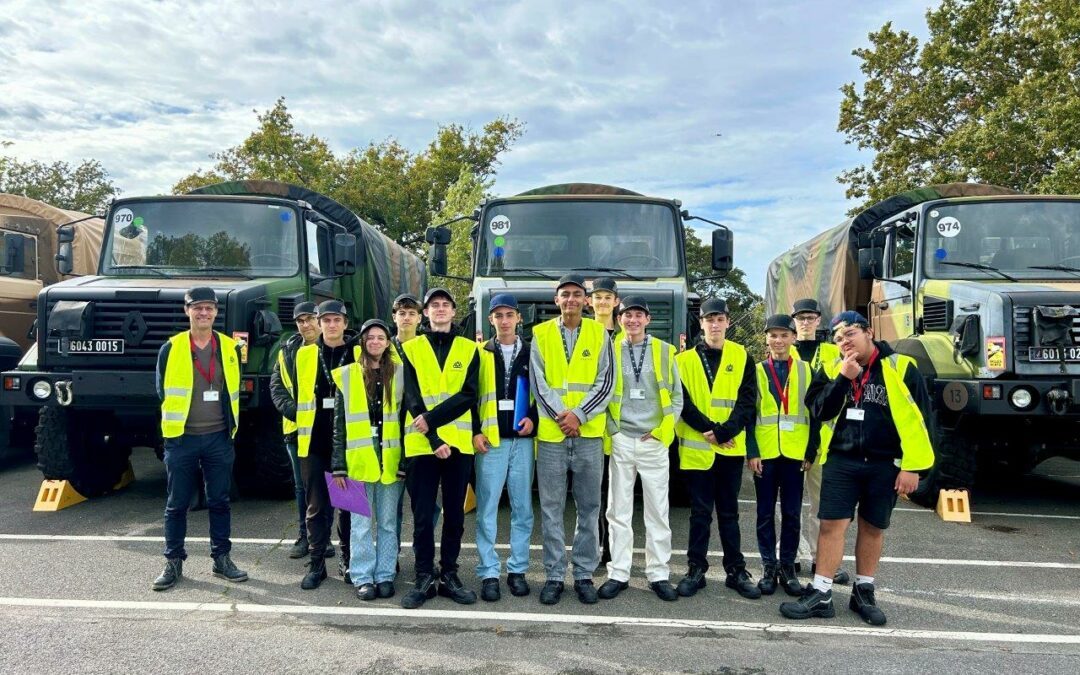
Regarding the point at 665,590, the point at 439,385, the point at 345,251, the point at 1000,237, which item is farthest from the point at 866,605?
the point at 345,251

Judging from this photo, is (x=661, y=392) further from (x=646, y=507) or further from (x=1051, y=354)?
(x=1051, y=354)

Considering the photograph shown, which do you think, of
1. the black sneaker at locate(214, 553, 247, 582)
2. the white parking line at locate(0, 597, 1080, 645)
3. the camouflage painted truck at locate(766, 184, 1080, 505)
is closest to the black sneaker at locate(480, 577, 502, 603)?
the white parking line at locate(0, 597, 1080, 645)

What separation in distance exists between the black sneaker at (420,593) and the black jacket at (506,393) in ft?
2.97

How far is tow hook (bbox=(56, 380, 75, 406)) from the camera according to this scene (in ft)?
21.4

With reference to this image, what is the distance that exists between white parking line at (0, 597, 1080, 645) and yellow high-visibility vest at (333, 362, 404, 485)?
2.57ft

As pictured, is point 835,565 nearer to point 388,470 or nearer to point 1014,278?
point 388,470

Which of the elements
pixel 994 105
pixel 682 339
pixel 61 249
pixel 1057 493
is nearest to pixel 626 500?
pixel 682 339

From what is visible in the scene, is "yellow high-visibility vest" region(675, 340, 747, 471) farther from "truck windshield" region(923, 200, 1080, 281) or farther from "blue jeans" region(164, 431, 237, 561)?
"truck windshield" region(923, 200, 1080, 281)

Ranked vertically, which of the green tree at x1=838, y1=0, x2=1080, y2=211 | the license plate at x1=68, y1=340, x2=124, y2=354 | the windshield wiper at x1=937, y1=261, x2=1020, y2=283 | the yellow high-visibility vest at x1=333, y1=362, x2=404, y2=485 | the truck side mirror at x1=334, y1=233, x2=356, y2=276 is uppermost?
the green tree at x1=838, y1=0, x2=1080, y2=211

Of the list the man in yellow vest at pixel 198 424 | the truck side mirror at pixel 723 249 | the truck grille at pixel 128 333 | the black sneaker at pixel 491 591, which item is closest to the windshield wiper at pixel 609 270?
the truck side mirror at pixel 723 249

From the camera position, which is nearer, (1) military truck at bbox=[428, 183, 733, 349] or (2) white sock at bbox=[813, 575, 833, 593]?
(2) white sock at bbox=[813, 575, 833, 593]

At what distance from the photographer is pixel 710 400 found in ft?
16.6

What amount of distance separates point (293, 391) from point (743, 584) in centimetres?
317

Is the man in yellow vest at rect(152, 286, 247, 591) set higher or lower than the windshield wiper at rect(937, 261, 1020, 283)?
lower
